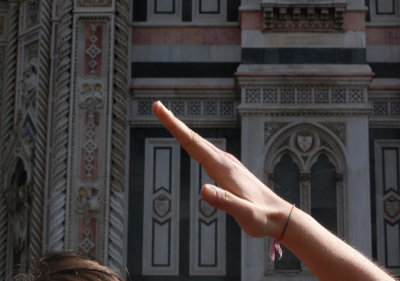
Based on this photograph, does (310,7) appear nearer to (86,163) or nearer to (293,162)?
(293,162)

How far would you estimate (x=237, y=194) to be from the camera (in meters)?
1.57

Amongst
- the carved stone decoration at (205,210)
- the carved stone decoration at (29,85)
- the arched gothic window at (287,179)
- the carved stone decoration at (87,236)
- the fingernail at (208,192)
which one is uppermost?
the carved stone decoration at (29,85)

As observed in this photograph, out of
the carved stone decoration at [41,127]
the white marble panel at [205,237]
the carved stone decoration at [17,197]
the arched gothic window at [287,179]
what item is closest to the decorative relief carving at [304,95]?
the arched gothic window at [287,179]

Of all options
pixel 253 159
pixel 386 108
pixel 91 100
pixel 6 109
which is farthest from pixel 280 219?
pixel 6 109

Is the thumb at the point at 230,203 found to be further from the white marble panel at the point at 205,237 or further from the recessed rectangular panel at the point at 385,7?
the recessed rectangular panel at the point at 385,7

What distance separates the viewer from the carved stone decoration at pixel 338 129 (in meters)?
9.05

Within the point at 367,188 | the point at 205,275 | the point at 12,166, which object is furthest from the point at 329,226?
the point at 12,166

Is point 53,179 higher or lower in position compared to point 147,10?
lower

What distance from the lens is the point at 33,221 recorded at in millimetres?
9469

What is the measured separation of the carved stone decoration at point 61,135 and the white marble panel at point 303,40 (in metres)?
1.92

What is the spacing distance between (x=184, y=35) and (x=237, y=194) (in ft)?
27.1

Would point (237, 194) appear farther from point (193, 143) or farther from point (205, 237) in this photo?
point (205, 237)

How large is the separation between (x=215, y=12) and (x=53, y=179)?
259 centimetres

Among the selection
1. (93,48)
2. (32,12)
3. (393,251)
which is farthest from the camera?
(32,12)
